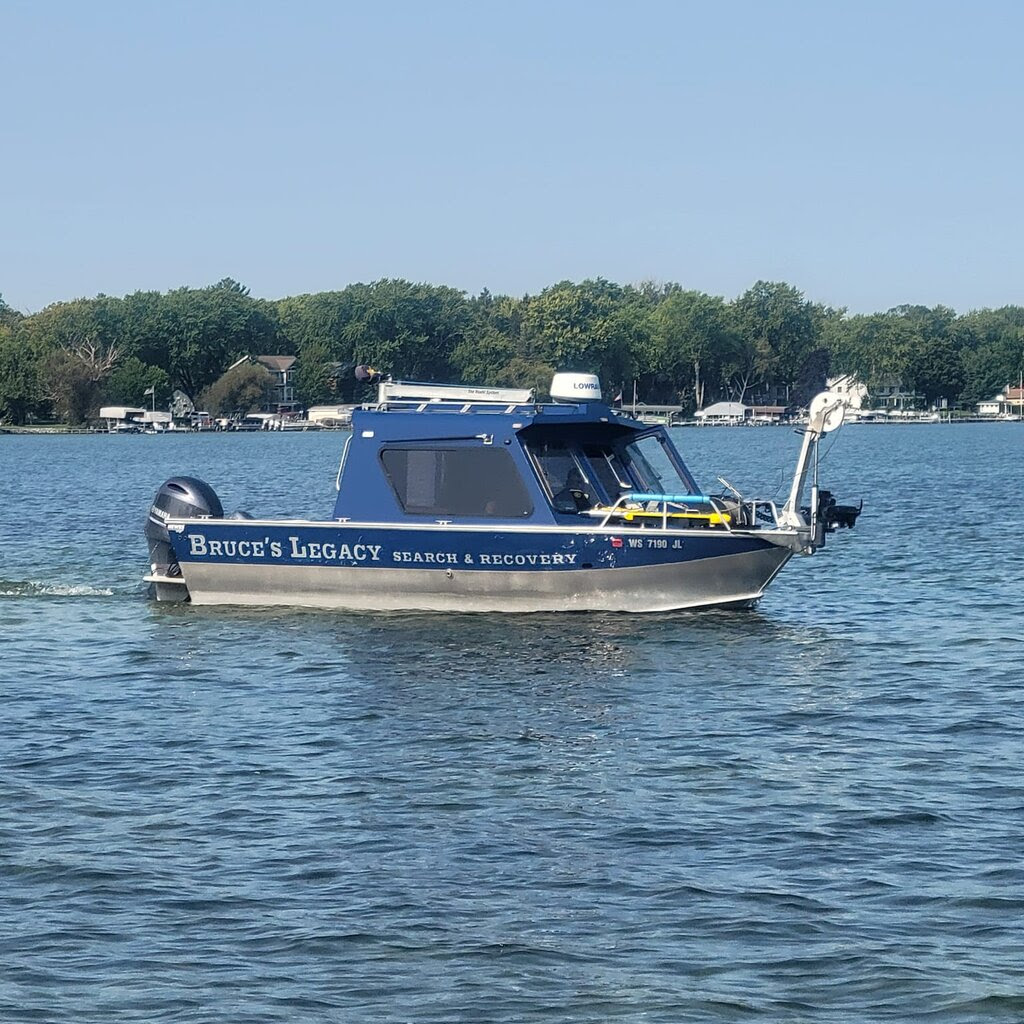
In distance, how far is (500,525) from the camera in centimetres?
2483

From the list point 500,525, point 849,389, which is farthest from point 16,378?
point 849,389

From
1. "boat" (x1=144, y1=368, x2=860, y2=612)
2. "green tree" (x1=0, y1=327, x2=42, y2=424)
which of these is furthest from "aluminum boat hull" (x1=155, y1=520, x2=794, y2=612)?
"green tree" (x1=0, y1=327, x2=42, y2=424)

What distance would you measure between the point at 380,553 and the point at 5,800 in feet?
35.3

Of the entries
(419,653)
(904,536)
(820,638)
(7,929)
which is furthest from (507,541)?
(904,536)

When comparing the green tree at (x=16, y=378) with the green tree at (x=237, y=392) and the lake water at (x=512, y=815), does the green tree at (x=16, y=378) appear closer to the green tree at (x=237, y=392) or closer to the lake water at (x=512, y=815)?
the green tree at (x=237, y=392)

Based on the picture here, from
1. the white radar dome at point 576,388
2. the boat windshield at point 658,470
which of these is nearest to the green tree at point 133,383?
the boat windshield at point 658,470

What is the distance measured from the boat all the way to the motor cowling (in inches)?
1.1

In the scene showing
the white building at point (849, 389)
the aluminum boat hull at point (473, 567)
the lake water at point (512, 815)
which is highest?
the white building at point (849, 389)

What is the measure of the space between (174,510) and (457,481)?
4.33m

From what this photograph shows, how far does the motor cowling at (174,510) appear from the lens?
2672 centimetres

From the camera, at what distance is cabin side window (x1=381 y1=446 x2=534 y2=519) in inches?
994

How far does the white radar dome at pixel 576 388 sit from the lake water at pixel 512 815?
381 cm

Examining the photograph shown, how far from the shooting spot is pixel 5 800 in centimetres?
1517

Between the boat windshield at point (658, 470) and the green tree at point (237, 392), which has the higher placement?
the green tree at point (237, 392)
